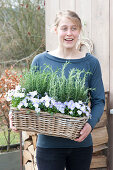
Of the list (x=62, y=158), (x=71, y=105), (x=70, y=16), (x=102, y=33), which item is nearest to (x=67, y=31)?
(x=70, y=16)

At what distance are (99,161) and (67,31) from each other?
1.38 metres

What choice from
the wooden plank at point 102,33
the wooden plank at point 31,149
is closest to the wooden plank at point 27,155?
the wooden plank at point 31,149

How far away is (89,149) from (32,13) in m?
4.28

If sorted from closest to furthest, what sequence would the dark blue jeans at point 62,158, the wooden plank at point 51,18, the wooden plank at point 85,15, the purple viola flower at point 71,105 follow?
the purple viola flower at point 71,105 < the dark blue jeans at point 62,158 < the wooden plank at point 85,15 < the wooden plank at point 51,18

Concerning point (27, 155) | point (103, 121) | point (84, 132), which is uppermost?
point (84, 132)

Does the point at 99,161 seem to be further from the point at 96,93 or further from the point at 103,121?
the point at 96,93

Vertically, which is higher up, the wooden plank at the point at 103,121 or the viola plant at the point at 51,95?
the viola plant at the point at 51,95

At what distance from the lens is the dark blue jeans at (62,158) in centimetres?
153

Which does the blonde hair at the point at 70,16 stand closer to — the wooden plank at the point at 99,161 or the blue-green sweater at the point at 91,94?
the blue-green sweater at the point at 91,94

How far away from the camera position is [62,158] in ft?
5.08

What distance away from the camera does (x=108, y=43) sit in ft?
8.16

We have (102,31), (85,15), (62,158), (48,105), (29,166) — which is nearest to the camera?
(48,105)

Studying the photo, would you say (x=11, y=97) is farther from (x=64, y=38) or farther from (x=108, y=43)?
(x=108, y=43)

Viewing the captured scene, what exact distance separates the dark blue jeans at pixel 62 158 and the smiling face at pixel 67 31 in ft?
2.05
